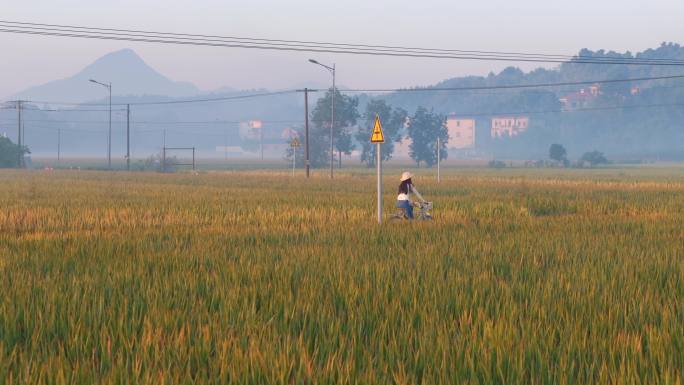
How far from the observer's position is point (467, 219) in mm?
18562

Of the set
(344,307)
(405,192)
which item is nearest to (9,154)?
(405,192)

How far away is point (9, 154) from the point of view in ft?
244

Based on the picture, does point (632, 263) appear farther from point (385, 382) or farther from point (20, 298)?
point (20, 298)

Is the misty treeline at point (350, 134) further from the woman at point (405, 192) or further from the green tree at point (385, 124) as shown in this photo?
the woman at point (405, 192)

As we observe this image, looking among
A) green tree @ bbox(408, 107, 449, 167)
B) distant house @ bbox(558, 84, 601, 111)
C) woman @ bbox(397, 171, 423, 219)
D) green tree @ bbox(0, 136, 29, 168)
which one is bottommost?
woman @ bbox(397, 171, 423, 219)

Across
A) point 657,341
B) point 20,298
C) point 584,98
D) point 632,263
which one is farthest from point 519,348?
point 584,98

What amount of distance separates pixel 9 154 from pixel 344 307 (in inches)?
2943

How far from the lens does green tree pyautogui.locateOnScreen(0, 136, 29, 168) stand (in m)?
74.1

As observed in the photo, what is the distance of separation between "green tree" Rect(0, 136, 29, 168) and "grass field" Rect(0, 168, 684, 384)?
214ft

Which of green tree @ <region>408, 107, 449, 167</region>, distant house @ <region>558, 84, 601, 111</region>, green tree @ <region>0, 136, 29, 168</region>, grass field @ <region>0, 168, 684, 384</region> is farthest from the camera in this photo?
distant house @ <region>558, 84, 601, 111</region>

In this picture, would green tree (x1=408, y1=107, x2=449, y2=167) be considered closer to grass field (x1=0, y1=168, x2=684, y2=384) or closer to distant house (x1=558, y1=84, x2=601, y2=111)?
distant house (x1=558, y1=84, x2=601, y2=111)

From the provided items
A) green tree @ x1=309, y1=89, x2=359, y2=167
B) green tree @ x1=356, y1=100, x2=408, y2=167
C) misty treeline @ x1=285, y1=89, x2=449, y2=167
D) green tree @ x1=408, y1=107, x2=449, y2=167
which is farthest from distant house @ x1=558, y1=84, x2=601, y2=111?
green tree @ x1=309, y1=89, x2=359, y2=167

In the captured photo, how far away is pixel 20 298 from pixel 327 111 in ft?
310

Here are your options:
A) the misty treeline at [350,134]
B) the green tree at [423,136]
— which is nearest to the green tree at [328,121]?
the misty treeline at [350,134]
